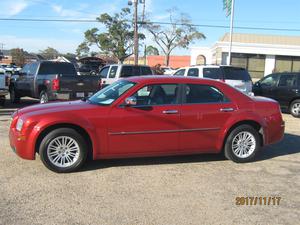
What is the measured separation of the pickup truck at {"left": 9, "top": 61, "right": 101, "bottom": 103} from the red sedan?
217 inches

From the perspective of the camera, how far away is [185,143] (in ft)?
22.5

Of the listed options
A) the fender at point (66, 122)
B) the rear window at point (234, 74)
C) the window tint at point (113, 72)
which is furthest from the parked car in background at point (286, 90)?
the fender at point (66, 122)

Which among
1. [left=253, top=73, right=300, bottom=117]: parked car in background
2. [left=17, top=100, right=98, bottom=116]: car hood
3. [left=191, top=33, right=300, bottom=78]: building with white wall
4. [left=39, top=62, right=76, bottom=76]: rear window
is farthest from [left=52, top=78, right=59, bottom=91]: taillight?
[left=191, top=33, right=300, bottom=78]: building with white wall

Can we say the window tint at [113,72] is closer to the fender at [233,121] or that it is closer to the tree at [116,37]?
the fender at [233,121]

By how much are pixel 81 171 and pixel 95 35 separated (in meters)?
66.7

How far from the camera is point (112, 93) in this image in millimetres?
6938

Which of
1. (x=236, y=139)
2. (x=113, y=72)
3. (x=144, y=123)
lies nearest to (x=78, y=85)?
(x=113, y=72)

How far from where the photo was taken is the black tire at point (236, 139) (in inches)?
282

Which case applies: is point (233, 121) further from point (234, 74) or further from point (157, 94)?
point (234, 74)

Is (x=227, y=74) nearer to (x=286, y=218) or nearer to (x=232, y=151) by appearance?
(x=232, y=151)

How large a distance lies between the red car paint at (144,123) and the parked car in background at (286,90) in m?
7.72

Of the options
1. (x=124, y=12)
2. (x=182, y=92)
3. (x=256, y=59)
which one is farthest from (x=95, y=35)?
(x=182, y=92)

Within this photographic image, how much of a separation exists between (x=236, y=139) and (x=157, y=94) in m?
1.69

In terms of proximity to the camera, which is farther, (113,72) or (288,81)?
(113,72)
